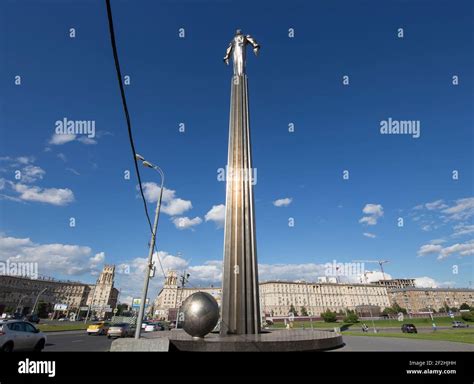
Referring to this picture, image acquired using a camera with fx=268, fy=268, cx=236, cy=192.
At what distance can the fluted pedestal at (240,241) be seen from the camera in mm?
13258

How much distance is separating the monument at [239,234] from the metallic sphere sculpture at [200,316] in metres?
2.89

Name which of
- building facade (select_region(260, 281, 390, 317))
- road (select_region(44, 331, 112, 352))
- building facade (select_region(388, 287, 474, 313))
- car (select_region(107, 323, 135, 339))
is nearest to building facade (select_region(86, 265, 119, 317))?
building facade (select_region(260, 281, 390, 317))

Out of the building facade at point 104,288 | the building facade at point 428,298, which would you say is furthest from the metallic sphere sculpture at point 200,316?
the building facade at point 428,298

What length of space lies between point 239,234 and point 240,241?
1.29 ft

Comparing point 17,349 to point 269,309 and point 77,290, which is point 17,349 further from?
point 77,290

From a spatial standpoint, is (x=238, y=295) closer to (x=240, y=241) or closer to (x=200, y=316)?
(x=240, y=241)

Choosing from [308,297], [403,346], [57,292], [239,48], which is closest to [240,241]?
[403,346]

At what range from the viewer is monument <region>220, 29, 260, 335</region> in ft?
43.5

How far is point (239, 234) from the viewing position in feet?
48.6

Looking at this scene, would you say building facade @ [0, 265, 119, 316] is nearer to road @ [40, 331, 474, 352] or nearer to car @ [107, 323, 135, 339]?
car @ [107, 323, 135, 339]

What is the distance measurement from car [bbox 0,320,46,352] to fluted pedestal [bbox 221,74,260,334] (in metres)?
8.28

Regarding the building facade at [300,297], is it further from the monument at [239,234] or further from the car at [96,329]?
the monument at [239,234]
